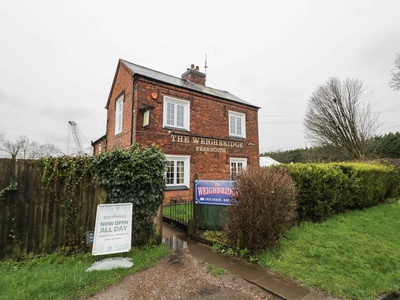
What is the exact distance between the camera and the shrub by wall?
6215 mm

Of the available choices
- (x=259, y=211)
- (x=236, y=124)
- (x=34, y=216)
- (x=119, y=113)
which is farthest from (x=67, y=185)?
(x=236, y=124)

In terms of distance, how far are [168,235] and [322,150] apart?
21042mm

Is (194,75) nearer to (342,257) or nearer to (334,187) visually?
(334,187)

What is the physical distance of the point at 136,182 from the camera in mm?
4836

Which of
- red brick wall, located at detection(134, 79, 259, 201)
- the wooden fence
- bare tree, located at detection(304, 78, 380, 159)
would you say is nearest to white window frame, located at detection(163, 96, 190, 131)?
red brick wall, located at detection(134, 79, 259, 201)

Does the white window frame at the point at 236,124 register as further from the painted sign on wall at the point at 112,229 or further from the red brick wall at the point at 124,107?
the painted sign on wall at the point at 112,229

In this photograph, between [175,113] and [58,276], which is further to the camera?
[175,113]

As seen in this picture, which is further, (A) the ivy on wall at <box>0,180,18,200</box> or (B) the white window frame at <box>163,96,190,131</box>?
(B) the white window frame at <box>163,96,190,131</box>

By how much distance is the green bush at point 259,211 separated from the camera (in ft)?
14.4

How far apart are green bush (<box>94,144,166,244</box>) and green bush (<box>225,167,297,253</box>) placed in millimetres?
1979

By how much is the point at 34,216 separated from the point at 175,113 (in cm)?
811

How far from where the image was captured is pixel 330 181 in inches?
271

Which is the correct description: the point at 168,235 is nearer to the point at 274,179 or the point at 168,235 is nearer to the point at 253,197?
the point at 253,197

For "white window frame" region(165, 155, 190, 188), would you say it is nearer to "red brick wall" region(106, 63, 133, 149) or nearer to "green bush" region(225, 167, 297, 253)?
"red brick wall" region(106, 63, 133, 149)
